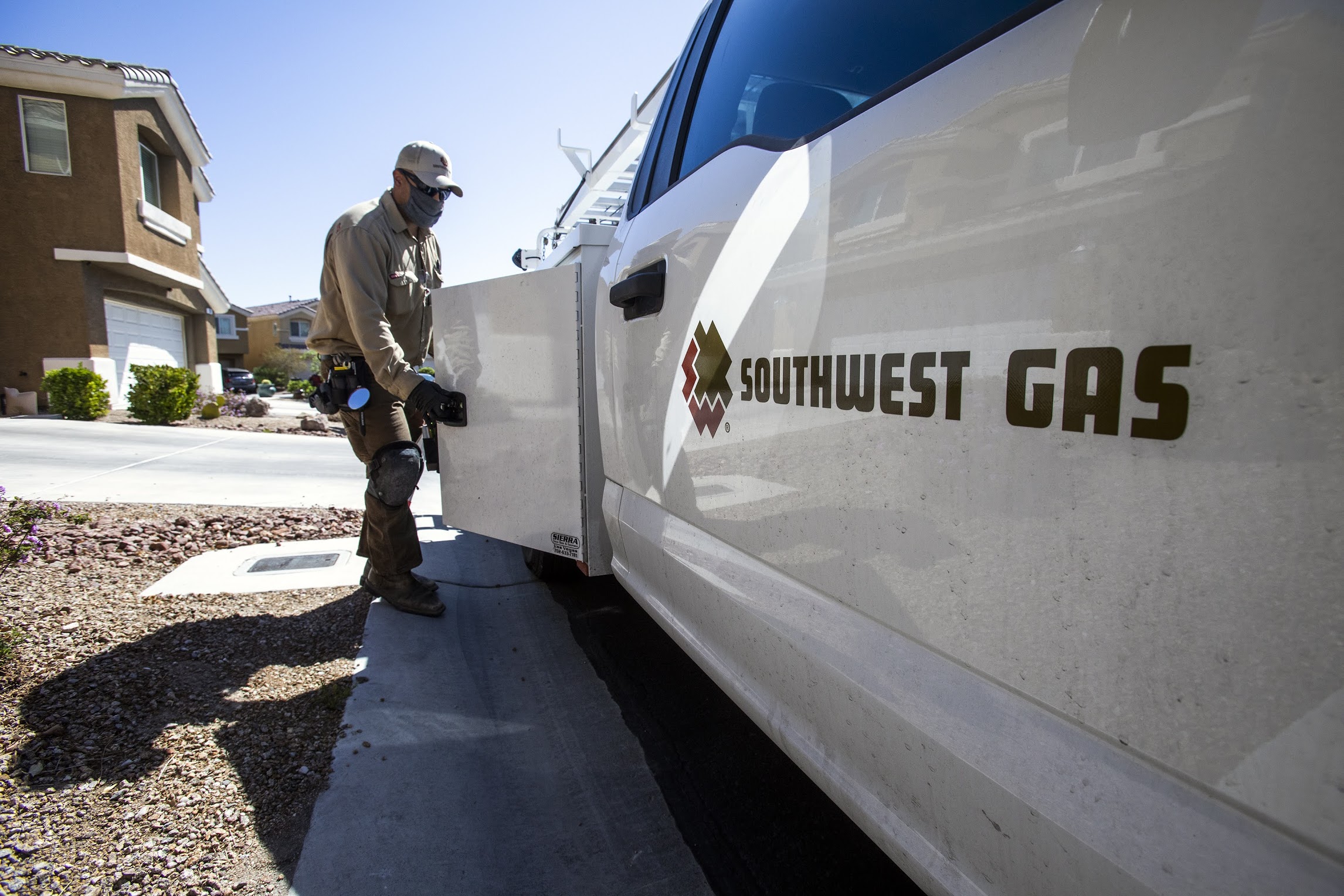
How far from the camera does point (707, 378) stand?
1631 millimetres

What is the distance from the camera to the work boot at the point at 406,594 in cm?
318

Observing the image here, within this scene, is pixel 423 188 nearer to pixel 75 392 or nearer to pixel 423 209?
pixel 423 209

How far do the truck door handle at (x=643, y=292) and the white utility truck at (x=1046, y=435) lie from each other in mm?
301

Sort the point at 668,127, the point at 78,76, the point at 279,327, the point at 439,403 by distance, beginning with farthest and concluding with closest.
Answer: the point at 279,327 < the point at 78,76 < the point at 439,403 < the point at 668,127

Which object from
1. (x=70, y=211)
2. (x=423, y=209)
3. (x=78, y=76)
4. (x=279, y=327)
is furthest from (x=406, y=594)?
(x=279, y=327)

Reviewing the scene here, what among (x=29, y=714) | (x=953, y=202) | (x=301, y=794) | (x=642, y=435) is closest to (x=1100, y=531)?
(x=953, y=202)

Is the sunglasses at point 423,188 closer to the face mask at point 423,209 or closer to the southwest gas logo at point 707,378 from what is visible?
the face mask at point 423,209

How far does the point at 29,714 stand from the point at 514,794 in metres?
1.52

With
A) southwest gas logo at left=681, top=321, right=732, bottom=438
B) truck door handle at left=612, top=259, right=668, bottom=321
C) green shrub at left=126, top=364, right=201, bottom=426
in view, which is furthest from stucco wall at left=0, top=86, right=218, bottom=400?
southwest gas logo at left=681, top=321, right=732, bottom=438

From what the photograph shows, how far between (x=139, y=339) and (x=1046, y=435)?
1982 cm

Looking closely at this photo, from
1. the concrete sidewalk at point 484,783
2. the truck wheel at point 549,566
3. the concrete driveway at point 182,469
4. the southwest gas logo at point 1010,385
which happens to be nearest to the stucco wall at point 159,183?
the concrete driveway at point 182,469

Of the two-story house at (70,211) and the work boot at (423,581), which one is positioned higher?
the two-story house at (70,211)

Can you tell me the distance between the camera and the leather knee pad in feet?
10.2

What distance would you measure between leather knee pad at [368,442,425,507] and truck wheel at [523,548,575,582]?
2.33 ft
